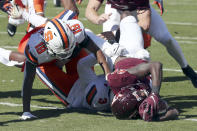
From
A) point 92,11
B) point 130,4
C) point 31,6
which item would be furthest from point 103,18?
point 31,6

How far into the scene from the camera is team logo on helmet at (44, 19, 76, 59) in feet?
20.3

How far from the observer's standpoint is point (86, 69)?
6871mm

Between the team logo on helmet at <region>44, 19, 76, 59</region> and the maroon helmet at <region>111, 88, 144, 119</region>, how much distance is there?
0.70 m

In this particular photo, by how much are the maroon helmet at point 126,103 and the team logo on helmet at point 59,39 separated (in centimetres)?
70

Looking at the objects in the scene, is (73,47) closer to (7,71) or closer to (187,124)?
(187,124)

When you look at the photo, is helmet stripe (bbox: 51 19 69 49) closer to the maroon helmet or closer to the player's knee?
the maroon helmet

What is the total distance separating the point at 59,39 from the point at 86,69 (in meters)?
0.80

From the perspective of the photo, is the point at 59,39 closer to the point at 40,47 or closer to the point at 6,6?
the point at 40,47

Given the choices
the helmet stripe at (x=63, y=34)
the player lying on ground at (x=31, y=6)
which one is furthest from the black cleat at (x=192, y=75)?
the helmet stripe at (x=63, y=34)

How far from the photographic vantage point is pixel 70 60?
705 cm

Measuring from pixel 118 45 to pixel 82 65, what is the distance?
494 millimetres

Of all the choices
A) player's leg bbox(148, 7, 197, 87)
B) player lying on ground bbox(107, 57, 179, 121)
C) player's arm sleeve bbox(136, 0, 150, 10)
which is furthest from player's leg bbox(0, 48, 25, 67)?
player's leg bbox(148, 7, 197, 87)

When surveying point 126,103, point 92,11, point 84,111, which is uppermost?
point 92,11

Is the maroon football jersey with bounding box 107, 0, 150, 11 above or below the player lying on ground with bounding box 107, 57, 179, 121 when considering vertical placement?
above
